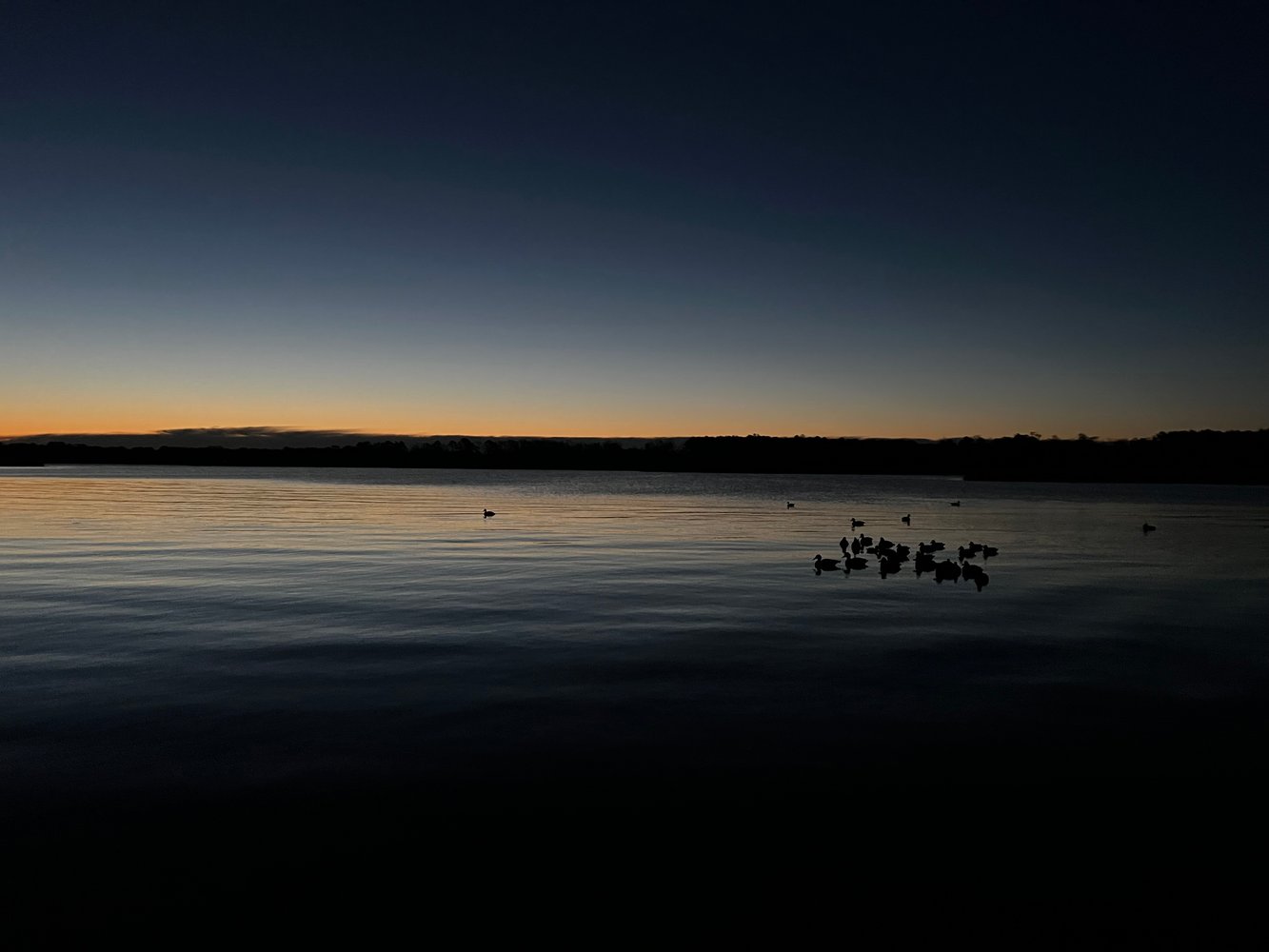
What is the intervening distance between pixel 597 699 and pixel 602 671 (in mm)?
1789

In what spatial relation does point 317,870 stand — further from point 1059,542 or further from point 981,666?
point 1059,542

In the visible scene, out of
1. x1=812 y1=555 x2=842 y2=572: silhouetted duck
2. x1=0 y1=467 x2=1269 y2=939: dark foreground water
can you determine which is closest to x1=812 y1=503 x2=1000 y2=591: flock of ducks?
x1=812 y1=555 x2=842 y2=572: silhouetted duck

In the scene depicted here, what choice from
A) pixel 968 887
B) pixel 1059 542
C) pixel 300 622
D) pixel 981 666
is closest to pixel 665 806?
pixel 968 887

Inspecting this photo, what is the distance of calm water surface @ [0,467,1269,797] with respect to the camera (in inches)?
380

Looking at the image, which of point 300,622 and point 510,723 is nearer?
point 510,723

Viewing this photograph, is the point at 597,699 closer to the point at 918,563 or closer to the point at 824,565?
the point at 824,565

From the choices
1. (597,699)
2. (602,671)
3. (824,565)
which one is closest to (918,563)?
(824,565)

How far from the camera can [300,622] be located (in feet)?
58.9

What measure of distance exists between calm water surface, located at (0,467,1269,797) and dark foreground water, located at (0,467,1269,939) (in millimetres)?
62

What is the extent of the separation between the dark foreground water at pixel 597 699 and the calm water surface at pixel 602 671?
0.06m

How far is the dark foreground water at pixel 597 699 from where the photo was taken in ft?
27.7

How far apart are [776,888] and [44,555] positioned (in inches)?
1270

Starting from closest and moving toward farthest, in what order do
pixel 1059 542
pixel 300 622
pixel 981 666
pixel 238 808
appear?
pixel 238 808
pixel 981 666
pixel 300 622
pixel 1059 542

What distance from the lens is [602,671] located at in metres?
14.0
